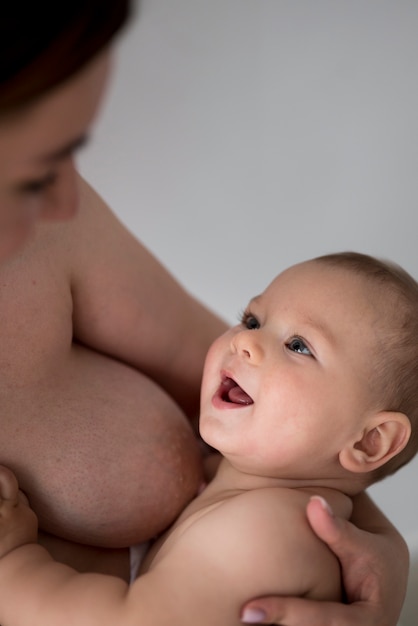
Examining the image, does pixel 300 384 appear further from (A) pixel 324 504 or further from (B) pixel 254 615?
(B) pixel 254 615

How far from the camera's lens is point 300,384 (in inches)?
Result: 37.6

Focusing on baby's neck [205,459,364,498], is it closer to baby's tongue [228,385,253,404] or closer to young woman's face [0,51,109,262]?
baby's tongue [228,385,253,404]

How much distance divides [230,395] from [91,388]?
153mm

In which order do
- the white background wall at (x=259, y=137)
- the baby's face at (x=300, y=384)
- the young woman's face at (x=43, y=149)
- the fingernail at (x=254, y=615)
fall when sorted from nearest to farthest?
1. the young woman's face at (x=43, y=149)
2. the fingernail at (x=254, y=615)
3. the baby's face at (x=300, y=384)
4. the white background wall at (x=259, y=137)

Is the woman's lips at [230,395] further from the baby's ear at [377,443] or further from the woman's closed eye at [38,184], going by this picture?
the woman's closed eye at [38,184]

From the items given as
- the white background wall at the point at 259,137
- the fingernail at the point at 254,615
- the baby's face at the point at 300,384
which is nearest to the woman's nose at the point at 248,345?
the baby's face at the point at 300,384

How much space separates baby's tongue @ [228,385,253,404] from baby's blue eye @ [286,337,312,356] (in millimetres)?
72

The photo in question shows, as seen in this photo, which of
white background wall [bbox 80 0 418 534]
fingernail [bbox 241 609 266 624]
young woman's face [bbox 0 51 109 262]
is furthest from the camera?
white background wall [bbox 80 0 418 534]

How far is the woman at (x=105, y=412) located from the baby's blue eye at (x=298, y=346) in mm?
168

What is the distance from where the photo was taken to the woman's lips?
988 millimetres

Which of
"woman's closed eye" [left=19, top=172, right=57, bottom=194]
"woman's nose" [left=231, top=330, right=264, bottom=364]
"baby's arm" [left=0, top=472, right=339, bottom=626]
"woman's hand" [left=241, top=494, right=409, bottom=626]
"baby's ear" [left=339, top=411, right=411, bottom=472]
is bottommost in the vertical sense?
"woman's hand" [left=241, top=494, right=409, bottom=626]

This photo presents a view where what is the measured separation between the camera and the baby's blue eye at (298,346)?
3.22 ft

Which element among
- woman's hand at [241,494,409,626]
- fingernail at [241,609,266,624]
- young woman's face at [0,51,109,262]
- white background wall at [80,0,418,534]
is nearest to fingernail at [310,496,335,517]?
woman's hand at [241,494,409,626]

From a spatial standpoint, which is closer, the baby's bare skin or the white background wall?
the baby's bare skin
